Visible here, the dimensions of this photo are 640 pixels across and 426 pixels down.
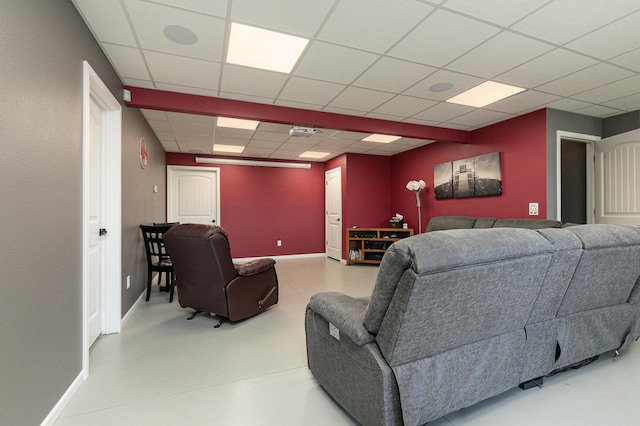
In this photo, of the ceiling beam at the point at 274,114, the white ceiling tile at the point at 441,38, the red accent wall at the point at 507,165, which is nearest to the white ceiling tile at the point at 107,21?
the ceiling beam at the point at 274,114

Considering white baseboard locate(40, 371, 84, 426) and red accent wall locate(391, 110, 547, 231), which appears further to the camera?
red accent wall locate(391, 110, 547, 231)

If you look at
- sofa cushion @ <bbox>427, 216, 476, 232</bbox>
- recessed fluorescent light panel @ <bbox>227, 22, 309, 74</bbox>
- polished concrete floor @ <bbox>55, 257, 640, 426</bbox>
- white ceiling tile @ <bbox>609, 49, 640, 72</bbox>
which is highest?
recessed fluorescent light panel @ <bbox>227, 22, 309, 74</bbox>

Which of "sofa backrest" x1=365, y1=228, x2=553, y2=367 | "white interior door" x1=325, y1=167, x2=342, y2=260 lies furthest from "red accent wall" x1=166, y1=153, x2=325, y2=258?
"sofa backrest" x1=365, y1=228, x2=553, y2=367

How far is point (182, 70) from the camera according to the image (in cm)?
271

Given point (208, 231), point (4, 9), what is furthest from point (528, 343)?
point (4, 9)

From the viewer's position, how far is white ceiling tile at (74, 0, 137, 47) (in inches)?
72.6

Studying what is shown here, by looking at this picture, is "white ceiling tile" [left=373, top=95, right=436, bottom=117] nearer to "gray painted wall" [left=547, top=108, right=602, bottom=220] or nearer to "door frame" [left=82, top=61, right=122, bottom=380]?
"gray painted wall" [left=547, top=108, right=602, bottom=220]

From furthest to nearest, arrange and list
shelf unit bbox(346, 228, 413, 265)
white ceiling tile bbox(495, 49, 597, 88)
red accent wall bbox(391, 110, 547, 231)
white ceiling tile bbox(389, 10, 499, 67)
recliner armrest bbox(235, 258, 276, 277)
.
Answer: shelf unit bbox(346, 228, 413, 265) < red accent wall bbox(391, 110, 547, 231) < recliner armrest bbox(235, 258, 276, 277) < white ceiling tile bbox(495, 49, 597, 88) < white ceiling tile bbox(389, 10, 499, 67)

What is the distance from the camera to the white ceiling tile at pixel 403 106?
3.47m

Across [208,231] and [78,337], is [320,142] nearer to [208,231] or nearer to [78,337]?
[208,231]

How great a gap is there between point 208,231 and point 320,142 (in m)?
3.27

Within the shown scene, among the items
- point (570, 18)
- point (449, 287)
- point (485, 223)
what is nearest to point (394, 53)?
point (570, 18)

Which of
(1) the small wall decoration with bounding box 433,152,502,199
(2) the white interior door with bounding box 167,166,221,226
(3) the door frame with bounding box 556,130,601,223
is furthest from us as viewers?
(2) the white interior door with bounding box 167,166,221,226

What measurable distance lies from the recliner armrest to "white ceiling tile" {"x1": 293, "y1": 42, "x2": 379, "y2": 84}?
1907 millimetres
